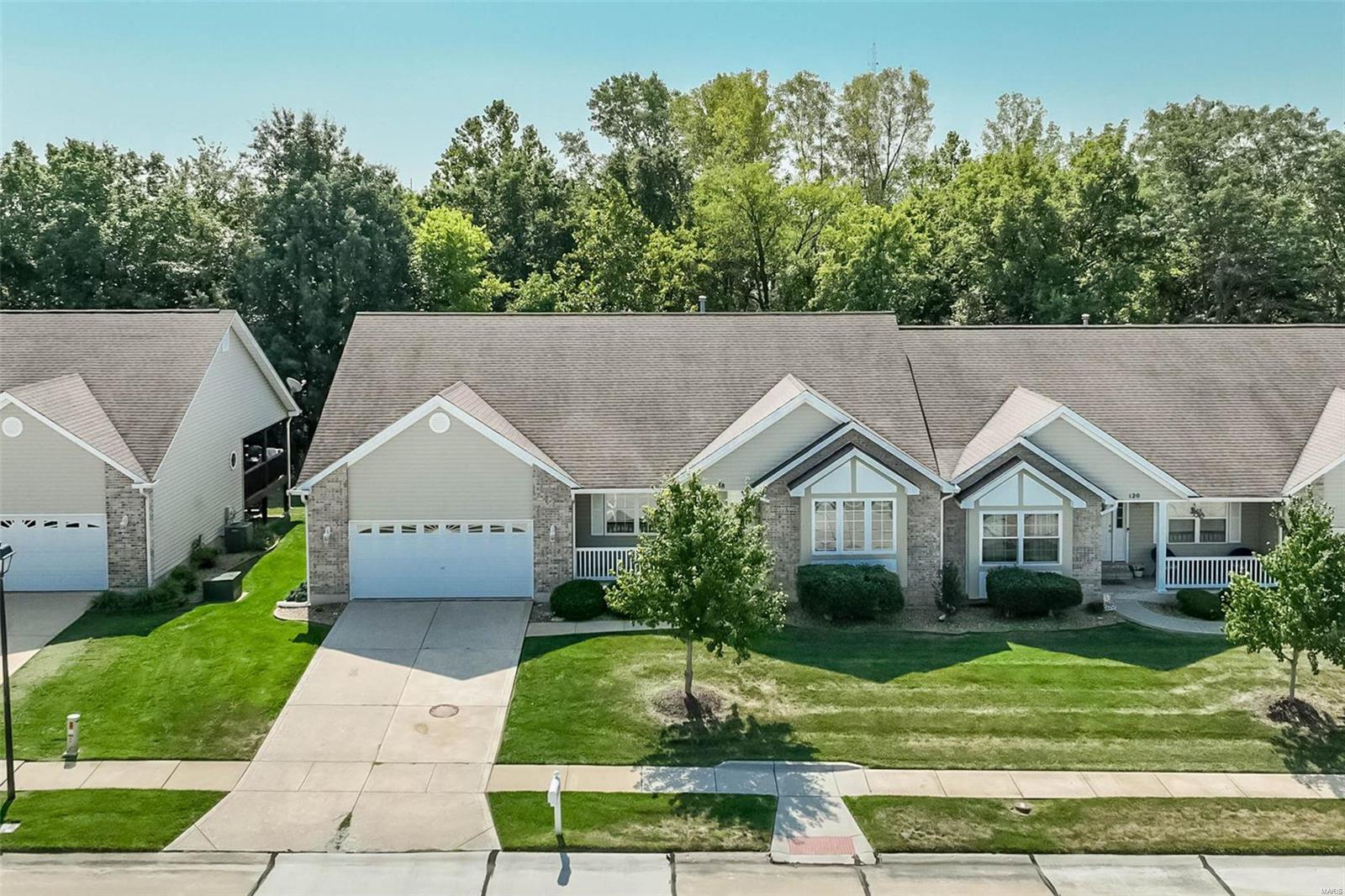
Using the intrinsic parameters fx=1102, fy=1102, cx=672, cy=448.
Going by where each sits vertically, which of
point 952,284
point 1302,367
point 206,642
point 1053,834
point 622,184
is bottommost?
point 1053,834

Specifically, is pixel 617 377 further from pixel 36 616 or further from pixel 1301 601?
pixel 1301 601

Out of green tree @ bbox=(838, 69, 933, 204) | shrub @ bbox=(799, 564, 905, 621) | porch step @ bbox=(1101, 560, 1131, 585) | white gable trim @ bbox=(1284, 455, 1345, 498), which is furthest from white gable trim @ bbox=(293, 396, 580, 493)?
green tree @ bbox=(838, 69, 933, 204)

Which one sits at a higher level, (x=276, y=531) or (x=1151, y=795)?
(x=276, y=531)

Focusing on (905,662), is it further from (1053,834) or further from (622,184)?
(622,184)

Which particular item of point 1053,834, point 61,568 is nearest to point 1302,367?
point 1053,834

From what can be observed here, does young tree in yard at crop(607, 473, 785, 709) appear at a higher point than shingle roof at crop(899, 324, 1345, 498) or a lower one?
lower

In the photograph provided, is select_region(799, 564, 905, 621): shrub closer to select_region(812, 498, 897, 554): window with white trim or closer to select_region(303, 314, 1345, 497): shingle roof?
select_region(812, 498, 897, 554): window with white trim
